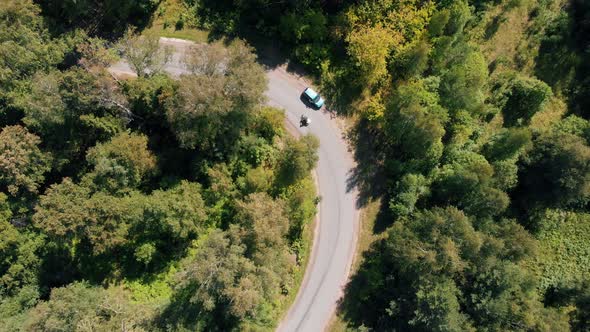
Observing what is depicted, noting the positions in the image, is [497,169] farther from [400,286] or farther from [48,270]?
A: [48,270]

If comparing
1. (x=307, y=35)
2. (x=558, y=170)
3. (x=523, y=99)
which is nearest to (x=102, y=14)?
(x=307, y=35)

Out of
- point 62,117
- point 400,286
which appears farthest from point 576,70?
point 62,117

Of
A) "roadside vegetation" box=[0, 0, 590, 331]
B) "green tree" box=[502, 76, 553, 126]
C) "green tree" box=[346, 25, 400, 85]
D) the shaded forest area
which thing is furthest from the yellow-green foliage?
"green tree" box=[346, 25, 400, 85]

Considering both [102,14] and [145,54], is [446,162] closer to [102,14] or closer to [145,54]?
[145,54]

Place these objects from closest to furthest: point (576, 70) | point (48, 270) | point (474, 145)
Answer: point (48, 270), point (474, 145), point (576, 70)

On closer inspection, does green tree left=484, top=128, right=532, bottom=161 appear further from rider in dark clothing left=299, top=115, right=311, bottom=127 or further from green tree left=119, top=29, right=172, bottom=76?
green tree left=119, top=29, right=172, bottom=76

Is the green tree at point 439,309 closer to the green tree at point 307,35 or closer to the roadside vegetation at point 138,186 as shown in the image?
the roadside vegetation at point 138,186
